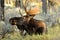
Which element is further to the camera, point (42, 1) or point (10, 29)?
point (42, 1)

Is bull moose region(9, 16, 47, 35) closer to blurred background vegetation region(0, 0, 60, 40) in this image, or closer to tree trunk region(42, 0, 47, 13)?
blurred background vegetation region(0, 0, 60, 40)

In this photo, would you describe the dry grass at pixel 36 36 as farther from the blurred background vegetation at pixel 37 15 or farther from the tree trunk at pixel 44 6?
the tree trunk at pixel 44 6

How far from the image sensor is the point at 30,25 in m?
2.19

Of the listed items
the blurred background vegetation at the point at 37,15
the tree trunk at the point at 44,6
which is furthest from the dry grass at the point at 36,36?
the tree trunk at the point at 44,6

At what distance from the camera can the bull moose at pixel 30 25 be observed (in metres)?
2.17

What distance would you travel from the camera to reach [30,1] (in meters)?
2.21

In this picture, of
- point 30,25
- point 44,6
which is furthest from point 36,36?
point 44,6

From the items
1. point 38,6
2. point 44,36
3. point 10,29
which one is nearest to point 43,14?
point 38,6

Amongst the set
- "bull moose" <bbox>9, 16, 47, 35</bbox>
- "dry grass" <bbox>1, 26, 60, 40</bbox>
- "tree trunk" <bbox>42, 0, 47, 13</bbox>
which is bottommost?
"dry grass" <bbox>1, 26, 60, 40</bbox>

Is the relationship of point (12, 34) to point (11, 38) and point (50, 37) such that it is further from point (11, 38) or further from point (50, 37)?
point (50, 37)

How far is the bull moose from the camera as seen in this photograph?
2.17 metres

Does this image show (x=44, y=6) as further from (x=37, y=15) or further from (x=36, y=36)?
(x=36, y=36)

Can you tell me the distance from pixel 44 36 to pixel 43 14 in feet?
0.82

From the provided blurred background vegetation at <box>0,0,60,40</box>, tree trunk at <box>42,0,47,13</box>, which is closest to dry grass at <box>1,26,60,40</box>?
blurred background vegetation at <box>0,0,60,40</box>
